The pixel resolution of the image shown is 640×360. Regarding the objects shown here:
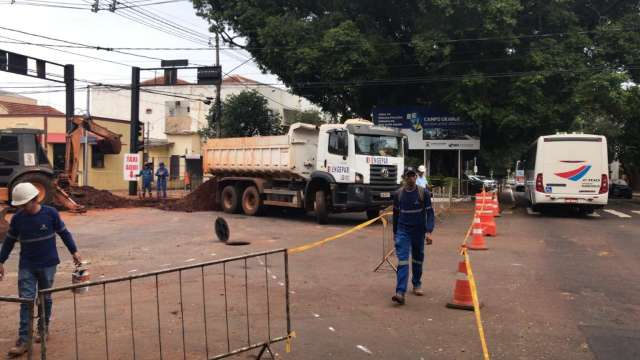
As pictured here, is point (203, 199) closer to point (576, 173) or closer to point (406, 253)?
point (576, 173)

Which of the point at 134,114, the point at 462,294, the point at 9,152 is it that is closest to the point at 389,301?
the point at 462,294

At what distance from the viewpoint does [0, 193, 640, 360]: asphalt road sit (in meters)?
5.67

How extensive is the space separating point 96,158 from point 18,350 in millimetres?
31296

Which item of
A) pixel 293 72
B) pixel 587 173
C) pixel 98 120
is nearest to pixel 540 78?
pixel 587 173

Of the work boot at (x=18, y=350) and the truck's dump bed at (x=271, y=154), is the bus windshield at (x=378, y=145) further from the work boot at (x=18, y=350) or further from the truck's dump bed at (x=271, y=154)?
the work boot at (x=18, y=350)

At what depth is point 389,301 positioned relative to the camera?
7.54m

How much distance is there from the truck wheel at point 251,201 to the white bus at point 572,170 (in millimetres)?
9822

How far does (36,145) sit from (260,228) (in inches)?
323

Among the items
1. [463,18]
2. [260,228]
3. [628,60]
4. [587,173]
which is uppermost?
[463,18]

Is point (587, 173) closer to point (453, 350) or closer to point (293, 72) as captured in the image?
point (293, 72)

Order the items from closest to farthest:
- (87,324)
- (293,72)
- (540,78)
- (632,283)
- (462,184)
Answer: (87,324) < (632,283) < (540,78) < (293,72) < (462,184)

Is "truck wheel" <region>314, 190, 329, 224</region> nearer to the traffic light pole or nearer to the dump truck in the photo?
the dump truck

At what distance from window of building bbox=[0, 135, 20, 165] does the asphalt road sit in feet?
17.5

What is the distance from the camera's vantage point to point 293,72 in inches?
1046
